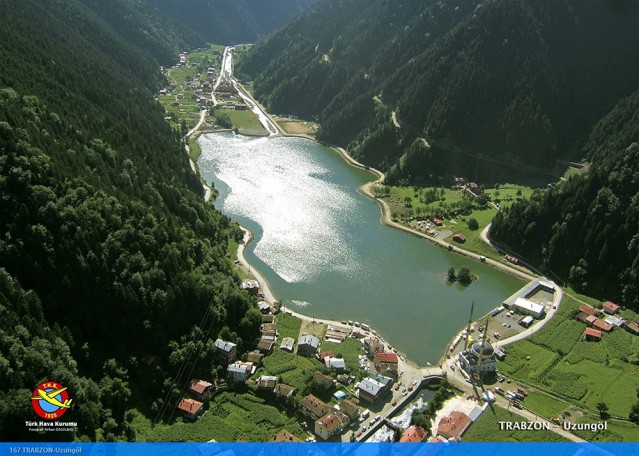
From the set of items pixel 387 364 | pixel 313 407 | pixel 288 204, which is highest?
pixel 387 364

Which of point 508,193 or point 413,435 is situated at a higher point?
point 508,193

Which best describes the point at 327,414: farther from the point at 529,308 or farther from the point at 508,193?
the point at 508,193

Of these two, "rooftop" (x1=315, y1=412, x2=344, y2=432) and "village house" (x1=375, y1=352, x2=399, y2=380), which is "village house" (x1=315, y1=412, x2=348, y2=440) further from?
"village house" (x1=375, y1=352, x2=399, y2=380)

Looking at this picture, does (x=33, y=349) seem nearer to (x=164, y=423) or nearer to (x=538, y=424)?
(x=164, y=423)

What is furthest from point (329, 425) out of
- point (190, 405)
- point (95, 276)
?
point (95, 276)

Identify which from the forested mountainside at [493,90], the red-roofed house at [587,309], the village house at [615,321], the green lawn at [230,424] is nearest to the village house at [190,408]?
the green lawn at [230,424]

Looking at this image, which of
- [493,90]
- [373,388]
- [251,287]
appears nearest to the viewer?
[373,388]

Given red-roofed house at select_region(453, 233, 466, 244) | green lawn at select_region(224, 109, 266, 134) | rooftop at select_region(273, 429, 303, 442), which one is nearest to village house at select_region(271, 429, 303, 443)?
rooftop at select_region(273, 429, 303, 442)
